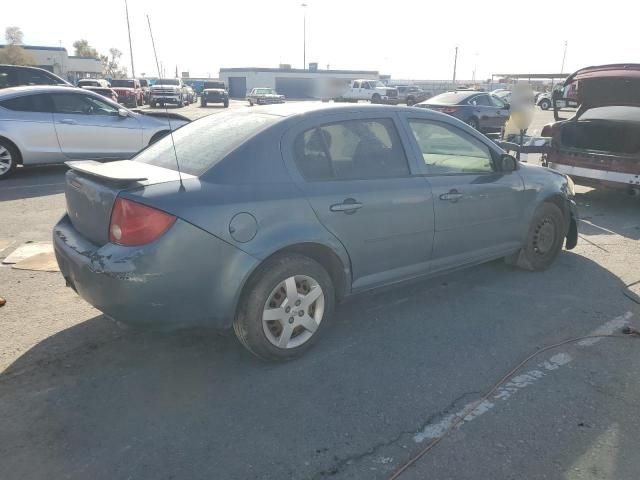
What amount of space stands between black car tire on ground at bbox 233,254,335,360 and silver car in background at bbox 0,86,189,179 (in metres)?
5.92

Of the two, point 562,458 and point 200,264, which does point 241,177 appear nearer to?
point 200,264

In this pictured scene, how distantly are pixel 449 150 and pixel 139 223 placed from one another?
271 cm

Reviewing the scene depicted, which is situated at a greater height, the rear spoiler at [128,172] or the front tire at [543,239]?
the rear spoiler at [128,172]

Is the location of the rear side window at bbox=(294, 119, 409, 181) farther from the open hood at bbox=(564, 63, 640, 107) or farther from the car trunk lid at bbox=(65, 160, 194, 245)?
the open hood at bbox=(564, 63, 640, 107)

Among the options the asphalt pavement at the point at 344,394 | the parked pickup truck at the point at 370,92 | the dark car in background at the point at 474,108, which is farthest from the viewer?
the parked pickup truck at the point at 370,92

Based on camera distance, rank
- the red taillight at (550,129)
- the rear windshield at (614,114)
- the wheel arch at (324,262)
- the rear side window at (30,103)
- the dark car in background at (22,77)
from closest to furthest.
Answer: the wheel arch at (324,262) < the rear windshield at (614,114) < the red taillight at (550,129) < the rear side window at (30,103) < the dark car in background at (22,77)

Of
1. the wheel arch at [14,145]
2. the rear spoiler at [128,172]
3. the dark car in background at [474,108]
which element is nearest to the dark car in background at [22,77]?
the wheel arch at [14,145]

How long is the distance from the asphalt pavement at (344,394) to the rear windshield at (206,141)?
1105mm

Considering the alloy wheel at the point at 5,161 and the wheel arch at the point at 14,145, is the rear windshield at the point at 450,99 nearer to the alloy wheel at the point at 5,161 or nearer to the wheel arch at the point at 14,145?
the wheel arch at the point at 14,145

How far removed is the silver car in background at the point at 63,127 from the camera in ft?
28.9

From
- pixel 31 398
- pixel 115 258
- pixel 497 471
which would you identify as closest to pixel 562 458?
pixel 497 471

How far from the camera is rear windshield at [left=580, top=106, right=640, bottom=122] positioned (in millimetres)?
8008

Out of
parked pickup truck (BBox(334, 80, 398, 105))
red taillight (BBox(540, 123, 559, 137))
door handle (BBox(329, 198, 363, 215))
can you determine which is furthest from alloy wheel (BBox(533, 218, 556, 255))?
parked pickup truck (BBox(334, 80, 398, 105))

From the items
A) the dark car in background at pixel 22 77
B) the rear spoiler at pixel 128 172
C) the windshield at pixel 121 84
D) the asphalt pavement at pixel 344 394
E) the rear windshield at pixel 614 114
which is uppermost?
the dark car in background at pixel 22 77
